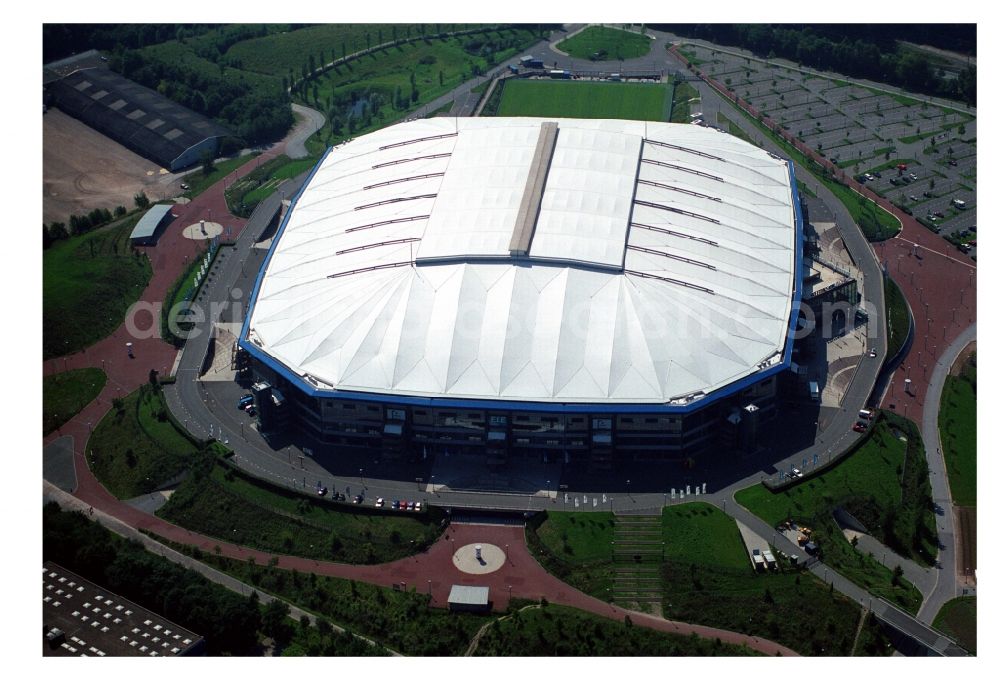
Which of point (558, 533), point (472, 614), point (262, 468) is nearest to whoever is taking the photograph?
point (472, 614)

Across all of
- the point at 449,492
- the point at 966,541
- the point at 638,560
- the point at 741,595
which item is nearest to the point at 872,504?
the point at 966,541

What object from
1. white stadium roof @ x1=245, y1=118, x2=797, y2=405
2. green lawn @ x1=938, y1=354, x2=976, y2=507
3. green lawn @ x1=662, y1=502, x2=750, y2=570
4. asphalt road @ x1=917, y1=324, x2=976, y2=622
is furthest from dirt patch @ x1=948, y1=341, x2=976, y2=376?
green lawn @ x1=662, y1=502, x2=750, y2=570

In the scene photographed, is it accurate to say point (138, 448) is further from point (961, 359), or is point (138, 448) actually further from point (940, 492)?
point (961, 359)

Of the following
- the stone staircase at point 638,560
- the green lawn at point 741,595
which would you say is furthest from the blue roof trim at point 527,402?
the green lawn at point 741,595

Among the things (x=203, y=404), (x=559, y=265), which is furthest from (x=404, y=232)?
(x=203, y=404)

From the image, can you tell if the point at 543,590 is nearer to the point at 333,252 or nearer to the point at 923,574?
the point at 923,574

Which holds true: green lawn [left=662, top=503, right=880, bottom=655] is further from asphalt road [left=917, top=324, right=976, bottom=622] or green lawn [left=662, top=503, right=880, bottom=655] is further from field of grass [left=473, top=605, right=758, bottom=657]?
asphalt road [left=917, top=324, right=976, bottom=622]

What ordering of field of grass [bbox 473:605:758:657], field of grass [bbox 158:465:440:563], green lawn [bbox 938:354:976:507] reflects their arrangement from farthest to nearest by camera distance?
green lawn [bbox 938:354:976:507] → field of grass [bbox 158:465:440:563] → field of grass [bbox 473:605:758:657]
